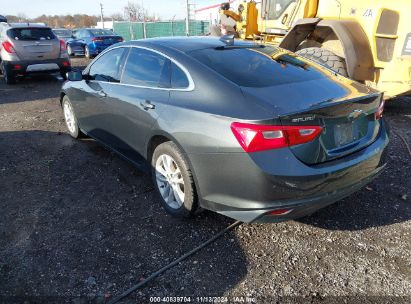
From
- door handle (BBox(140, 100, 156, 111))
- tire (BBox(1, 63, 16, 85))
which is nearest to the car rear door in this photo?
tire (BBox(1, 63, 16, 85))

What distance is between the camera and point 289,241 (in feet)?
9.76

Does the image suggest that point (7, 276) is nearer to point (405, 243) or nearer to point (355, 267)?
point (355, 267)

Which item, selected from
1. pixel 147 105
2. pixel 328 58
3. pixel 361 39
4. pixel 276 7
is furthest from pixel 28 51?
pixel 361 39

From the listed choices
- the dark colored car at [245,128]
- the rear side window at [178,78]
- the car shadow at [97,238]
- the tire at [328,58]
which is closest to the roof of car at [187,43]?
the dark colored car at [245,128]

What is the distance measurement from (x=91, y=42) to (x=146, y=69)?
15009 mm

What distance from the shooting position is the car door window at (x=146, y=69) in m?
3.30

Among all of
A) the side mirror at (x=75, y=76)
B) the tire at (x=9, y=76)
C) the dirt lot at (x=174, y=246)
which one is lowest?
the dirt lot at (x=174, y=246)

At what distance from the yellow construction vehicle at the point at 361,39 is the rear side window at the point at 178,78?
8.02 feet

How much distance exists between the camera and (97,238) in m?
3.04

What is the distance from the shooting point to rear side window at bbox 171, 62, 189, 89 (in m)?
3.04

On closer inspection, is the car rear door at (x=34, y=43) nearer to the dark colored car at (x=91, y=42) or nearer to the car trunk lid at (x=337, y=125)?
the dark colored car at (x=91, y=42)

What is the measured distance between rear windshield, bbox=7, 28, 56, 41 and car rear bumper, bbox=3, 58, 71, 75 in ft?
2.27

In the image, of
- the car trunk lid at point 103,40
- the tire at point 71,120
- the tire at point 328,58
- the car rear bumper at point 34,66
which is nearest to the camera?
the tire at point 71,120

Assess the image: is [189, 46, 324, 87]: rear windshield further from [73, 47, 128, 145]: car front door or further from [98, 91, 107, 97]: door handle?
[98, 91, 107, 97]: door handle
